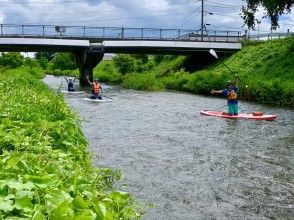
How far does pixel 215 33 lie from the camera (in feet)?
208

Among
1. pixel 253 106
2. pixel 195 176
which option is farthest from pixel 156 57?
pixel 195 176

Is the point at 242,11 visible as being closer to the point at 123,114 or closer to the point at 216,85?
the point at 216,85

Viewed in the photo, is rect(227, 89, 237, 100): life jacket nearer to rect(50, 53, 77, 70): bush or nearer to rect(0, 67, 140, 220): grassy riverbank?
rect(0, 67, 140, 220): grassy riverbank

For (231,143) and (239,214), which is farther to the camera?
(231,143)

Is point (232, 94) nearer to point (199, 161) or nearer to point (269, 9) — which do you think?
point (199, 161)

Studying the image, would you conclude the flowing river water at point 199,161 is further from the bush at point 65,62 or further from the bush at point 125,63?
the bush at point 65,62

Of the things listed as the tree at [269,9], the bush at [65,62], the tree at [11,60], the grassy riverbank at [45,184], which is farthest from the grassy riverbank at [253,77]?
the bush at [65,62]

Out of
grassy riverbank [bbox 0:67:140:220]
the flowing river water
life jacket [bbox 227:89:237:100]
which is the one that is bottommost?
the flowing river water

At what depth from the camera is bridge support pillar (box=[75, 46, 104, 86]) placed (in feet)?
179

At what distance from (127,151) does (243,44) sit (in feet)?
151

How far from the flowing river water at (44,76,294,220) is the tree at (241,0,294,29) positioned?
1890cm

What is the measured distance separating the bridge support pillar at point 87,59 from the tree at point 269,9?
17036mm

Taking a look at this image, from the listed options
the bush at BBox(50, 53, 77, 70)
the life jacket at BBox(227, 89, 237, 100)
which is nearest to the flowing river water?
the life jacket at BBox(227, 89, 237, 100)

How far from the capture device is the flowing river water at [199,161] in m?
10.4
